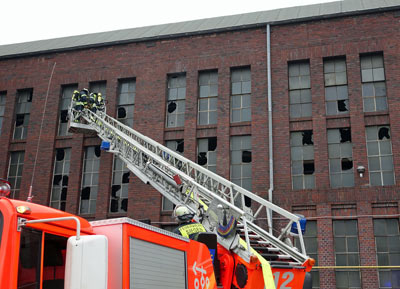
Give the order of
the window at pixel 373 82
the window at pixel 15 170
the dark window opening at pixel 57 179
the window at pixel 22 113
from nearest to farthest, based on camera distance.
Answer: the window at pixel 373 82 → the dark window opening at pixel 57 179 → the window at pixel 15 170 → the window at pixel 22 113

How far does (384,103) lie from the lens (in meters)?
16.2

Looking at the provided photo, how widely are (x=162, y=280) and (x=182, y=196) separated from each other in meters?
7.01

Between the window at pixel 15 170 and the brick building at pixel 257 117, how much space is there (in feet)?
0.16

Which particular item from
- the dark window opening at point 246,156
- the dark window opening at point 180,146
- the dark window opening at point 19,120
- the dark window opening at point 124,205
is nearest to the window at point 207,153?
the dark window opening at point 180,146

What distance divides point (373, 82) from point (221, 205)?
35.4 feet

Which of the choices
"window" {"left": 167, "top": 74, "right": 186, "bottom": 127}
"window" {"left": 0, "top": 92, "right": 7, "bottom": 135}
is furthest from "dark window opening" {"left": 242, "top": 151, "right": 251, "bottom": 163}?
"window" {"left": 0, "top": 92, "right": 7, "bottom": 135}

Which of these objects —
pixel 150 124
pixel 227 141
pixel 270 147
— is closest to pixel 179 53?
pixel 150 124

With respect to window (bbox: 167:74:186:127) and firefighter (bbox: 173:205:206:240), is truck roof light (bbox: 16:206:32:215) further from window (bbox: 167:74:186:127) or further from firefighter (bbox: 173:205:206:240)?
window (bbox: 167:74:186:127)

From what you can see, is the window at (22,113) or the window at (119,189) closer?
the window at (119,189)

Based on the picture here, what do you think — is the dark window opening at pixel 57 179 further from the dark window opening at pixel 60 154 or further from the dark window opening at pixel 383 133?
the dark window opening at pixel 383 133

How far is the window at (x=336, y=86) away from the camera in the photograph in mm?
16500

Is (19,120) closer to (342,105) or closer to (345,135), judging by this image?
(342,105)

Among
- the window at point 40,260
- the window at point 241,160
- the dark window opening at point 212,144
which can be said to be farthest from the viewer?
the dark window opening at point 212,144

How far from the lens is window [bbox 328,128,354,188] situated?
1565 cm
